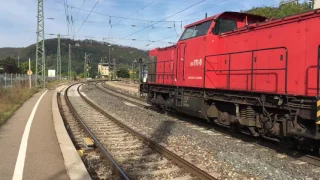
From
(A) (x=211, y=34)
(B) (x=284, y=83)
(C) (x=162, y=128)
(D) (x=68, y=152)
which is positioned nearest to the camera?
(D) (x=68, y=152)

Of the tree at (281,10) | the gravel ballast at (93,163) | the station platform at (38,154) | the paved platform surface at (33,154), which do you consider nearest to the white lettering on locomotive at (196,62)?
the gravel ballast at (93,163)

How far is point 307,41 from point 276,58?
3.21 ft

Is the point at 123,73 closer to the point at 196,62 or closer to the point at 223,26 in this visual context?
the point at 196,62

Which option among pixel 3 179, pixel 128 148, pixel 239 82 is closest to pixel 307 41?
pixel 239 82

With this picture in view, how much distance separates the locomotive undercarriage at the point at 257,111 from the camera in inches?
280

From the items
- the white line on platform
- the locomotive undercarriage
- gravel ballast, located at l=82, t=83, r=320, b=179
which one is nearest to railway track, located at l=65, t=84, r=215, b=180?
gravel ballast, located at l=82, t=83, r=320, b=179

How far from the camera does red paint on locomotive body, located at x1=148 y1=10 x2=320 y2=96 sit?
289 inches

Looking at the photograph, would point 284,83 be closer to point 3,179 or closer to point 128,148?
point 128,148

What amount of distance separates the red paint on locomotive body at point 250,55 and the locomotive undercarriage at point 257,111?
26cm

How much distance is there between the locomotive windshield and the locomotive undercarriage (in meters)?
1.96

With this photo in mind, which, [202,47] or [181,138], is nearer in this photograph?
[181,138]

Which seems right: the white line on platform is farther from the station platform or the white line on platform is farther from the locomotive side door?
the locomotive side door

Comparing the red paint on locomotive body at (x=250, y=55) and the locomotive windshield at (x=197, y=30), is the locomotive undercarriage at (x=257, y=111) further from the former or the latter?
the locomotive windshield at (x=197, y=30)

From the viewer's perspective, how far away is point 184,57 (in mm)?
12539
